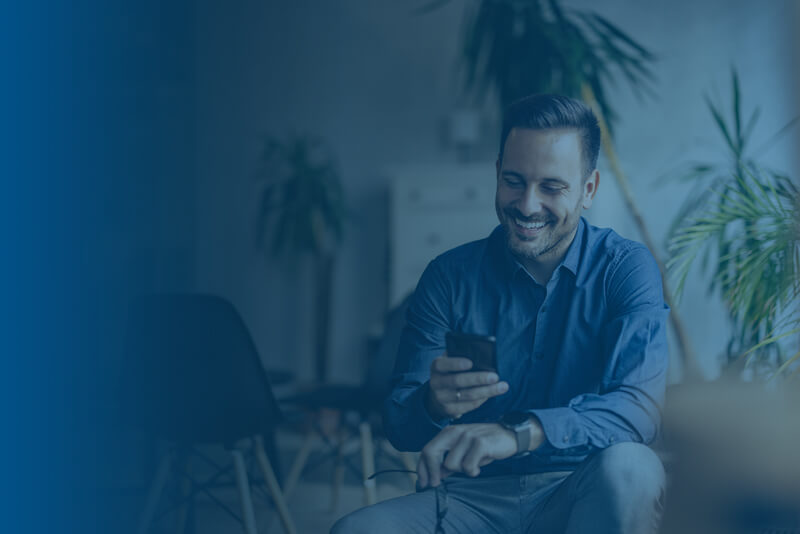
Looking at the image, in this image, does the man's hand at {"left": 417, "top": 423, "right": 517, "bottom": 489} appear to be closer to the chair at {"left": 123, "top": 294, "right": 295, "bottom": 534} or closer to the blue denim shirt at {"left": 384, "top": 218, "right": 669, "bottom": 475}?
the blue denim shirt at {"left": 384, "top": 218, "right": 669, "bottom": 475}

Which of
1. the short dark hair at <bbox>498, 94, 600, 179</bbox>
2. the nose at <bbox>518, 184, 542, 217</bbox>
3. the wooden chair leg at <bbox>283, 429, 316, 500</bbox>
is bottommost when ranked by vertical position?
the wooden chair leg at <bbox>283, 429, 316, 500</bbox>

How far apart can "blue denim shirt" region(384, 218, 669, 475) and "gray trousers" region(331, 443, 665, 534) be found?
35 mm

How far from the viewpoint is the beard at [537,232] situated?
3.81 feet

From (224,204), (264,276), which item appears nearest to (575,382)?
(224,204)

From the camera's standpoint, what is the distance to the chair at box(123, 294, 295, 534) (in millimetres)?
1473

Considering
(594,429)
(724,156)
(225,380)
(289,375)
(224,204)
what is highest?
(724,156)

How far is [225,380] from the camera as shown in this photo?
1.51 m

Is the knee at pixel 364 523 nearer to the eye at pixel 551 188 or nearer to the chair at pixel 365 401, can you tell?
the eye at pixel 551 188

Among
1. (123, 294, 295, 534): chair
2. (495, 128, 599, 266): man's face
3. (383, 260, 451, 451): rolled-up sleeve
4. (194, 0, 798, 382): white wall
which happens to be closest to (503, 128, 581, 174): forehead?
(495, 128, 599, 266): man's face

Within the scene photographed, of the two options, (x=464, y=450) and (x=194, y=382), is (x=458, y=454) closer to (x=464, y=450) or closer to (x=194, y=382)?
(x=464, y=450)

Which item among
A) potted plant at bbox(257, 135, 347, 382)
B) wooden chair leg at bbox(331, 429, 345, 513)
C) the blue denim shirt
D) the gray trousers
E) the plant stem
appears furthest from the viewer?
potted plant at bbox(257, 135, 347, 382)

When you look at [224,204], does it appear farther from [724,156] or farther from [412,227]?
[724,156]

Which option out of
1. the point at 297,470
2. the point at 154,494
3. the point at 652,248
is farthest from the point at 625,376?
the point at 652,248

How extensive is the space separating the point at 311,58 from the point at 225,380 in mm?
2483
